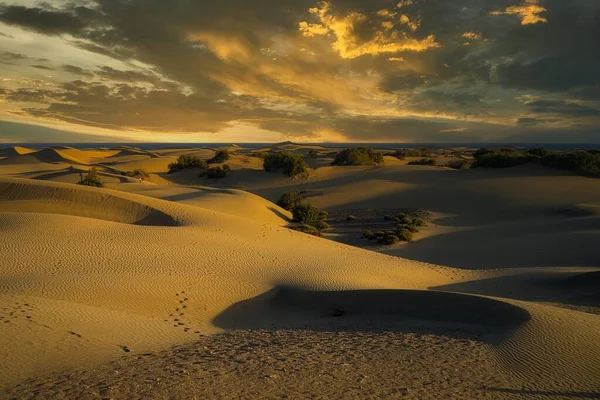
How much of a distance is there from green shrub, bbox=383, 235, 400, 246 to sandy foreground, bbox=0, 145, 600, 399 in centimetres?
44

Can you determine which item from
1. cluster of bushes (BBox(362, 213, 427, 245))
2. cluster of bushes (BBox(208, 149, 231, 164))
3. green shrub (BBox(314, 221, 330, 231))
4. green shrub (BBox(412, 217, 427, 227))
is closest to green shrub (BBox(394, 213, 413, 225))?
cluster of bushes (BBox(362, 213, 427, 245))

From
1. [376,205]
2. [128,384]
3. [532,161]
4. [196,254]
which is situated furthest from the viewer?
[532,161]

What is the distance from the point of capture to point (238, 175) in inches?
1806

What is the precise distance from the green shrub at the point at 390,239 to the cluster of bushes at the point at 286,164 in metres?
24.0

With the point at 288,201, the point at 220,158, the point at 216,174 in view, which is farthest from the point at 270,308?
the point at 220,158

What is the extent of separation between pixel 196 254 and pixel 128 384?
763 centimetres

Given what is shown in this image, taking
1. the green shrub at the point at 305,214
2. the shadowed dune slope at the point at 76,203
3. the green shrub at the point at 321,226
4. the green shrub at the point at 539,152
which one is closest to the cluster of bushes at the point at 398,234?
the green shrub at the point at 321,226

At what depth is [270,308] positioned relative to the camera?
33.9 ft

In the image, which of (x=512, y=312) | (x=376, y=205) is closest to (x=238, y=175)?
(x=376, y=205)

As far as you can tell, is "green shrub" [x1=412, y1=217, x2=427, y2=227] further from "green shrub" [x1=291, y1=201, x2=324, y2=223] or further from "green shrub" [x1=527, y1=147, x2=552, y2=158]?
"green shrub" [x1=527, y1=147, x2=552, y2=158]

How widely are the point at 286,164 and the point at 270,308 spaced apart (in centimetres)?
3529

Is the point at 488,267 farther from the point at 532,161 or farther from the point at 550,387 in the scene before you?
the point at 532,161

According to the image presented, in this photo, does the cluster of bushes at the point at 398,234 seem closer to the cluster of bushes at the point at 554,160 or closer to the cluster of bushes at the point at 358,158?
the cluster of bushes at the point at 554,160

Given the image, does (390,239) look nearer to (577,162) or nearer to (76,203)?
(76,203)
